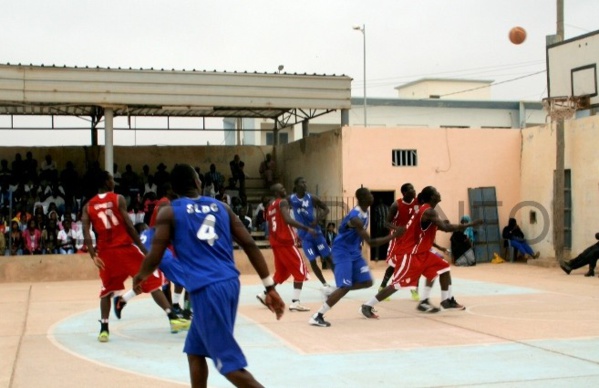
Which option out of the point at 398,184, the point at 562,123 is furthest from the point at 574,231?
the point at 398,184

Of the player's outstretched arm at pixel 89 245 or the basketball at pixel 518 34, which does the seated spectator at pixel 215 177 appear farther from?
the player's outstretched arm at pixel 89 245

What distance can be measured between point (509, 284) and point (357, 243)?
6159 mm

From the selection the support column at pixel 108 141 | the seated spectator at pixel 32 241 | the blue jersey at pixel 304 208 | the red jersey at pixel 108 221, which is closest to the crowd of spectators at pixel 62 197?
the seated spectator at pixel 32 241

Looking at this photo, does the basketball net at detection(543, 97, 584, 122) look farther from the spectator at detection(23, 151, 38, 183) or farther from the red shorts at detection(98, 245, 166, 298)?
the spectator at detection(23, 151, 38, 183)

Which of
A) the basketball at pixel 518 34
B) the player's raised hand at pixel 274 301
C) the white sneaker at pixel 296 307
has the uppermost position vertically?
the basketball at pixel 518 34

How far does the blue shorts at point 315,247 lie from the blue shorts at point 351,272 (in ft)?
7.15

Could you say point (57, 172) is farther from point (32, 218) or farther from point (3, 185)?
point (32, 218)

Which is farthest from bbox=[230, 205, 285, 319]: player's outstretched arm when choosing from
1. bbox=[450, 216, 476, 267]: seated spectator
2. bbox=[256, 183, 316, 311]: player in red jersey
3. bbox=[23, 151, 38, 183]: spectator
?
bbox=[23, 151, 38, 183]: spectator

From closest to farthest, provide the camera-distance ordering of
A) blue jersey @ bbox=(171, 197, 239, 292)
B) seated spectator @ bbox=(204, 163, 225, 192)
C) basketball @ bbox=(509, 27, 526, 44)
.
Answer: blue jersey @ bbox=(171, 197, 239, 292), basketball @ bbox=(509, 27, 526, 44), seated spectator @ bbox=(204, 163, 225, 192)

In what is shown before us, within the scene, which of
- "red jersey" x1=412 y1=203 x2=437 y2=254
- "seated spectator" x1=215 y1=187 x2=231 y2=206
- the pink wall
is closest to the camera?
"red jersey" x1=412 y1=203 x2=437 y2=254

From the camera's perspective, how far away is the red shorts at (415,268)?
35.3ft

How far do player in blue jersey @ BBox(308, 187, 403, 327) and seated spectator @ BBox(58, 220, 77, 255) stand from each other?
10.4m

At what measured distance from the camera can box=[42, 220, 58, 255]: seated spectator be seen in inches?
746

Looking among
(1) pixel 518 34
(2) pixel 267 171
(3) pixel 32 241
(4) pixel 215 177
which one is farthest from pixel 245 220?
(1) pixel 518 34
